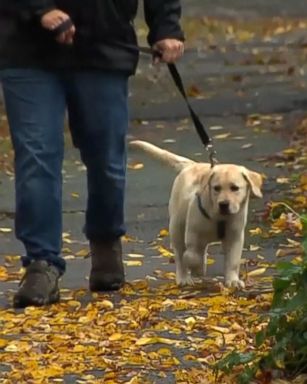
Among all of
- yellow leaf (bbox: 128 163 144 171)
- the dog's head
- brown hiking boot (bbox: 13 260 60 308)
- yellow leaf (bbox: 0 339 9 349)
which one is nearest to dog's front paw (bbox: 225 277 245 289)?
the dog's head

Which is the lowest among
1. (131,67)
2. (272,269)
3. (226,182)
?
(272,269)

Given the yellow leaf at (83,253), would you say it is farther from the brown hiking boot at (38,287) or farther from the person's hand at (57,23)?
the person's hand at (57,23)

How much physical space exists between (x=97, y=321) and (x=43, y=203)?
712 millimetres

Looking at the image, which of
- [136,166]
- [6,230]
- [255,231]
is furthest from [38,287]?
[136,166]

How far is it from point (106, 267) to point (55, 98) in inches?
34.7

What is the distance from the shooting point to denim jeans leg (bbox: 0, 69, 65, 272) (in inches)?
279

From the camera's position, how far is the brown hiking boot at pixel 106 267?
7488mm

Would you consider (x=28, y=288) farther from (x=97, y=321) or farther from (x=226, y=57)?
(x=226, y=57)

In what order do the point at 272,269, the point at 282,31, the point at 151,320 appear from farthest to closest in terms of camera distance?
the point at 282,31 → the point at 272,269 → the point at 151,320

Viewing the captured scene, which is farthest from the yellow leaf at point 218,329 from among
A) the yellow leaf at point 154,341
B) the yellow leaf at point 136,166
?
the yellow leaf at point 136,166

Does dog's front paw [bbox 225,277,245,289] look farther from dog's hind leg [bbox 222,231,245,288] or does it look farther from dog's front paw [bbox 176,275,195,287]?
dog's front paw [bbox 176,275,195,287]

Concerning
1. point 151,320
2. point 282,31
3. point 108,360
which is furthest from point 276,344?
point 282,31

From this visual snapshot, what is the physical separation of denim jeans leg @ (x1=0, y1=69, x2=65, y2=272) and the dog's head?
735mm

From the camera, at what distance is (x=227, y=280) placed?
758cm
